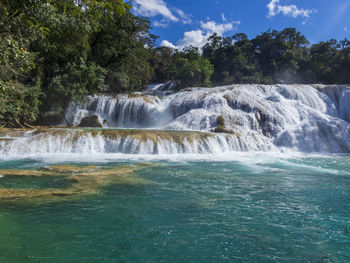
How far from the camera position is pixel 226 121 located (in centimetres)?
1641

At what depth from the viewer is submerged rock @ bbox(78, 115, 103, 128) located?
18.3 metres

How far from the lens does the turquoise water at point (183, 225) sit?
3.06m

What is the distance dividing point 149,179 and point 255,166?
4292mm

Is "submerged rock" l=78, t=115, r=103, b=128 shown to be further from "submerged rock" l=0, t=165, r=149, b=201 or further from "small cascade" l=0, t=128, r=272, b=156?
"submerged rock" l=0, t=165, r=149, b=201

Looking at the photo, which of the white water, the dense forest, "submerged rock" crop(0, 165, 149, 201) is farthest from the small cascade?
"submerged rock" crop(0, 165, 149, 201)

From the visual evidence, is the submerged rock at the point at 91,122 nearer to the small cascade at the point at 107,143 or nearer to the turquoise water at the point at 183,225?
the small cascade at the point at 107,143

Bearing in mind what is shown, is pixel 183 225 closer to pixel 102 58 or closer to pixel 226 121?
pixel 226 121

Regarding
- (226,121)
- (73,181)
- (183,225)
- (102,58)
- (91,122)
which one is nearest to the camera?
(183,225)

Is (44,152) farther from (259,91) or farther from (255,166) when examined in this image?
(259,91)

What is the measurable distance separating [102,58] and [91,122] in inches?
252

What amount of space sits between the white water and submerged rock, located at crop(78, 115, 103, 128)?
158cm

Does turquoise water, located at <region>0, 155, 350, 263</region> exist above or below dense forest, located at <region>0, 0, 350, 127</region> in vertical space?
below

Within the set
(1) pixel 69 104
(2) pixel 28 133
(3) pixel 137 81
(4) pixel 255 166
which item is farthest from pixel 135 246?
(3) pixel 137 81

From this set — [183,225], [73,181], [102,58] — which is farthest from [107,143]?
[102,58]
